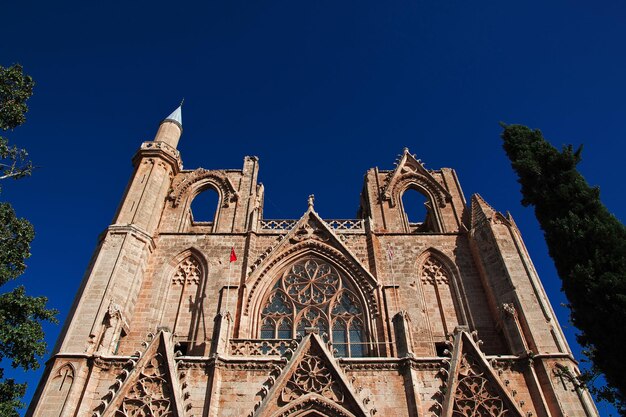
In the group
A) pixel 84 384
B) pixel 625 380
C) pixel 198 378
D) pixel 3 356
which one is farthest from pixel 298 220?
pixel 625 380

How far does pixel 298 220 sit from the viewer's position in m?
17.5

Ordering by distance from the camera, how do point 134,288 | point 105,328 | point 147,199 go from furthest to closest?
point 147,199 < point 134,288 < point 105,328

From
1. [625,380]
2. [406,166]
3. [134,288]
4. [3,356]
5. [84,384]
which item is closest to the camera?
[625,380]

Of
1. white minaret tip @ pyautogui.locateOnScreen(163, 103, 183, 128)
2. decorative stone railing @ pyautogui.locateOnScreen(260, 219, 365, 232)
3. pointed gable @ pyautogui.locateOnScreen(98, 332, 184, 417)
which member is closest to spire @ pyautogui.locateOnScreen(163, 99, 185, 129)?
white minaret tip @ pyautogui.locateOnScreen(163, 103, 183, 128)

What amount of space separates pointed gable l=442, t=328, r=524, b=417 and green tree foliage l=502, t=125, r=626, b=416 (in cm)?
242

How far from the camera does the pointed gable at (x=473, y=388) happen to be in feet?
36.5

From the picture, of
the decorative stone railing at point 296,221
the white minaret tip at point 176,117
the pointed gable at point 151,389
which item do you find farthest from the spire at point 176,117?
the pointed gable at point 151,389

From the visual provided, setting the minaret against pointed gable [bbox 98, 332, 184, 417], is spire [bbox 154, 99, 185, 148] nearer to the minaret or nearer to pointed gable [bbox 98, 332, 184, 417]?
the minaret

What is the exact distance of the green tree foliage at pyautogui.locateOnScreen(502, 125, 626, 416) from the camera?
349 inches

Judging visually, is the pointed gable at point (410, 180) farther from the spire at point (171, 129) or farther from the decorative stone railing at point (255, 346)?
the spire at point (171, 129)

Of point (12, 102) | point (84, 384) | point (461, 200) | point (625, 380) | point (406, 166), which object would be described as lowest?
point (625, 380)

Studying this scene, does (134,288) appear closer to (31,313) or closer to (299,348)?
(31,313)

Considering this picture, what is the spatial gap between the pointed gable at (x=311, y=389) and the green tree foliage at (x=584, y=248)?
5.26m

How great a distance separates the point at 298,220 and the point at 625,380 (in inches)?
450
